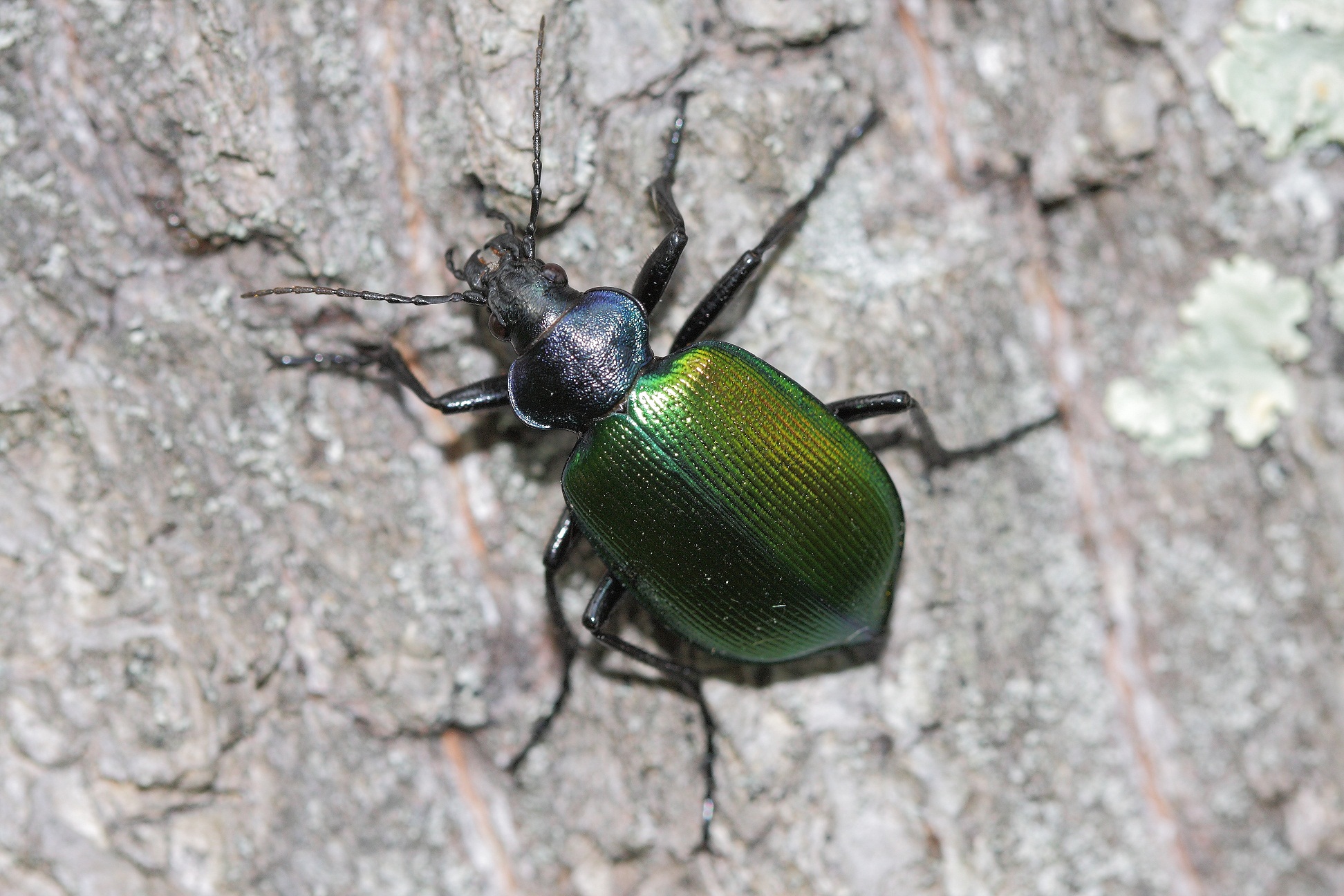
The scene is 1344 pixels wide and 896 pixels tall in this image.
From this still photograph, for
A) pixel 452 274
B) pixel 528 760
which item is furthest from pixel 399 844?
pixel 452 274

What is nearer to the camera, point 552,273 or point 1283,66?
point 552,273

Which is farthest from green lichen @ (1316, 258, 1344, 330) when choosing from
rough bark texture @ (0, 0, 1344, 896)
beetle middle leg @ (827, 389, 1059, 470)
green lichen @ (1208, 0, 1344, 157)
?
beetle middle leg @ (827, 389, 1059, 470)

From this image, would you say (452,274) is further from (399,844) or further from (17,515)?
(399,844)

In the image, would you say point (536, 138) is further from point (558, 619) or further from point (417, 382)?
point (558, 619)

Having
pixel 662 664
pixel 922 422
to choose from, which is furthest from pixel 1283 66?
pixel 662 664

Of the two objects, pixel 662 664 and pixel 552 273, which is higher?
pixel 552 273

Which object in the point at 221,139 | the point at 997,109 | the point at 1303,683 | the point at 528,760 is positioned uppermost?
the point at 221,139

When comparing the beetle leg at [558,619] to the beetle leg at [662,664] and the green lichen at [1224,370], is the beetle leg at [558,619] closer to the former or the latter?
the beetle leg at [662,664]
